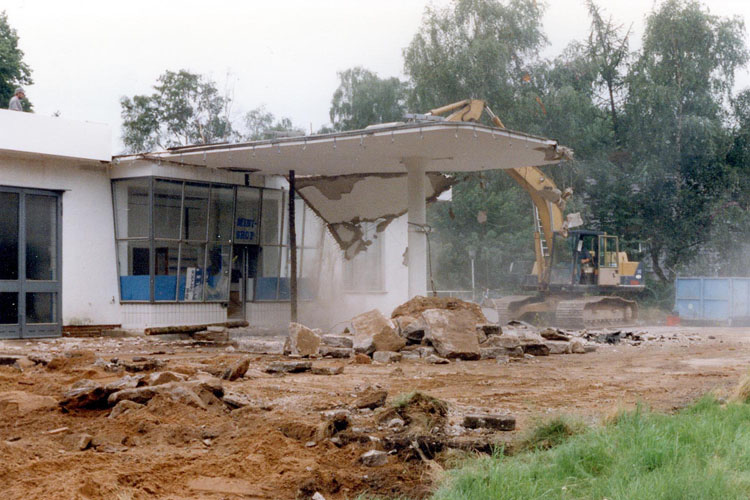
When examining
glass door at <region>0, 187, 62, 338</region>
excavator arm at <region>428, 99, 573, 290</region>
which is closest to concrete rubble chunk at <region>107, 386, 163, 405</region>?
glass door at <region>0, 187, 62, 338</region>

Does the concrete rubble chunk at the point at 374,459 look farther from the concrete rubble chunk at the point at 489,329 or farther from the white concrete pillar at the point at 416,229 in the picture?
the white concrete pillar at the point at 416,229

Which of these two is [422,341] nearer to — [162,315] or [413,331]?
[413,331]

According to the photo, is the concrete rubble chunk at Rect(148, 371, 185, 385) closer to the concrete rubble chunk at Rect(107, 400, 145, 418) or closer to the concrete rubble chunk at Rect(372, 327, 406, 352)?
the concrete rubble chunk at Rect(107, 400, 145, 418)

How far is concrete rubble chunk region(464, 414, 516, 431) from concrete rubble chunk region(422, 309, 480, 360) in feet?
25.4

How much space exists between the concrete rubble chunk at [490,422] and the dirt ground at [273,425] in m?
0.10

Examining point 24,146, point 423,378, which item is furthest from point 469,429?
point 24,146

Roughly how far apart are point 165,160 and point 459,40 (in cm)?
2774

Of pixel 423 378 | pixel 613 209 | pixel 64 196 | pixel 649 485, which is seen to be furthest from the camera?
pixel 613 209

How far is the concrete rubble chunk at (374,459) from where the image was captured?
623cm

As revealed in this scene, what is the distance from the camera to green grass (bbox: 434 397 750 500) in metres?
5.10

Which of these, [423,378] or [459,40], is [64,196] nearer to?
Answer: [423,378]

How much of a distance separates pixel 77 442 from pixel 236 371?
441 centimetres

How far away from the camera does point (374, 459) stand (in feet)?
20.5

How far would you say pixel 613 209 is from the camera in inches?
1676
